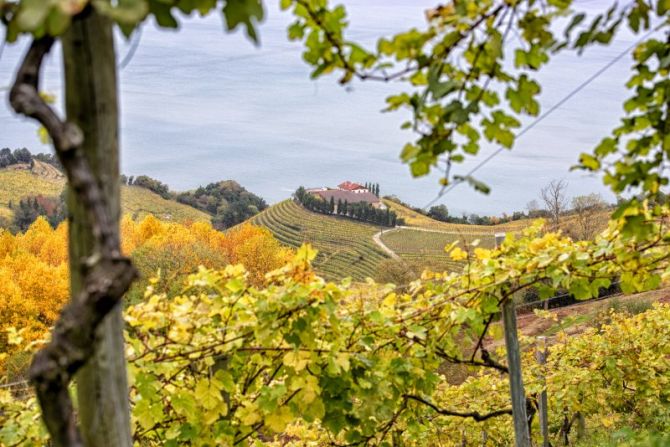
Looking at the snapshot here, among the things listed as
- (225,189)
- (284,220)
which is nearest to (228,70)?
(225,189)

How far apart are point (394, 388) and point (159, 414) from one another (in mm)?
1370

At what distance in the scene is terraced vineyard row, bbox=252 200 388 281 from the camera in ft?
210

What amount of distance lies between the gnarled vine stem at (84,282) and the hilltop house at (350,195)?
80586 mm

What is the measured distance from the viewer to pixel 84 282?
4.81ft

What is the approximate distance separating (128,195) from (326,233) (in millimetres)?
36439

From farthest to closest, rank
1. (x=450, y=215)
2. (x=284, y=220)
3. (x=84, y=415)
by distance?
(x=284, y=220), (x=450, y=215), (x=84, y=415)

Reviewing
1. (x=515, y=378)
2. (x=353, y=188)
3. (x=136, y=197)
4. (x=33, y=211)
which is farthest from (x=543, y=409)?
(x=136, y=197)

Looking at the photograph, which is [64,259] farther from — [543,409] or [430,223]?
[543,409]

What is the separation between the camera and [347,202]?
82375 mm

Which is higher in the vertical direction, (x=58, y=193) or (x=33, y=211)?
(x=58, y=193)

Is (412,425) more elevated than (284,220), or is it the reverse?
(284,220)

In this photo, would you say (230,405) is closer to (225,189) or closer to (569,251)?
(569,251)

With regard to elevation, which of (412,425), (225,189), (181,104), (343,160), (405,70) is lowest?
(412,425)

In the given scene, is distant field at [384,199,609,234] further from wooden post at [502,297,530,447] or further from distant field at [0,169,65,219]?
wooden post at [502,297,530,447]
